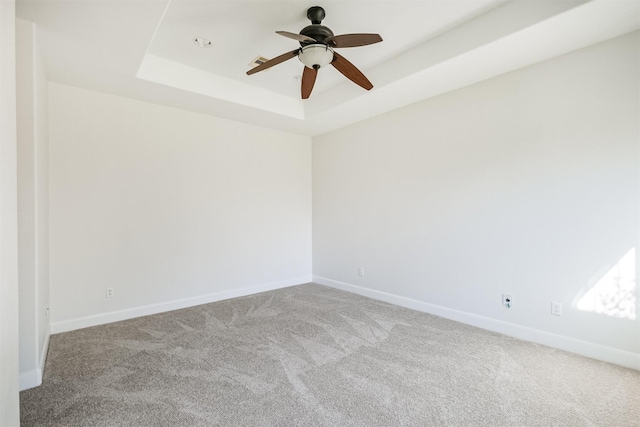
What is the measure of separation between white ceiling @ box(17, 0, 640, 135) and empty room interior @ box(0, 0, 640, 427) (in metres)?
0.02

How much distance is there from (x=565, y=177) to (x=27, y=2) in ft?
13.7

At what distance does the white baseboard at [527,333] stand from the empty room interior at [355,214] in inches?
0.7

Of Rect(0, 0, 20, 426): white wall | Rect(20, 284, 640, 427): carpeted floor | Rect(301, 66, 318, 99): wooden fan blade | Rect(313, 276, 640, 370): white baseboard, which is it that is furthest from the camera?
Rect(301, 66, 318, 99): wooden fan blade

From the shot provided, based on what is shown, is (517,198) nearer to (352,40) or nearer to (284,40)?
(352,40)

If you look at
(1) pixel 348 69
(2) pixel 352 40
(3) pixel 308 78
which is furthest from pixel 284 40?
(2) pixel 352 40

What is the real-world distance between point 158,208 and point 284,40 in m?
2.40

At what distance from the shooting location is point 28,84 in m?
2.04

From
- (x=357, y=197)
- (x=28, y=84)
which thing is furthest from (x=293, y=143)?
(x=28, y=84)

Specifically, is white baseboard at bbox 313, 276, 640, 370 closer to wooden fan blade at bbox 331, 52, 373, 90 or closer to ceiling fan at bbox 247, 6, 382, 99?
wooden fan blade at bbox 331, 52, 373, 90

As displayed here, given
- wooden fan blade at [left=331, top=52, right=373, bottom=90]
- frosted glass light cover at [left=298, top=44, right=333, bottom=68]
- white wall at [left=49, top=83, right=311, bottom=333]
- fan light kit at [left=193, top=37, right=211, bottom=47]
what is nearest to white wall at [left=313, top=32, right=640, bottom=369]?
wooden fan blade at [left=331, top=52, right=373, bottom=90]

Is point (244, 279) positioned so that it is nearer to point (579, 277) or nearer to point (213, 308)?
point (213, 308)

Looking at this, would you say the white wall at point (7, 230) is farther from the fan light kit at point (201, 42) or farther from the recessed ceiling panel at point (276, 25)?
the fan light kit at point (201, 42)

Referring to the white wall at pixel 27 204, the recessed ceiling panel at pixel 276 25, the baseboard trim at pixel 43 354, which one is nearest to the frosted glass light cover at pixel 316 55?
the recessed ceiling panel at pixel 276 25

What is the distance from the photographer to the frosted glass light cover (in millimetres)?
2264
